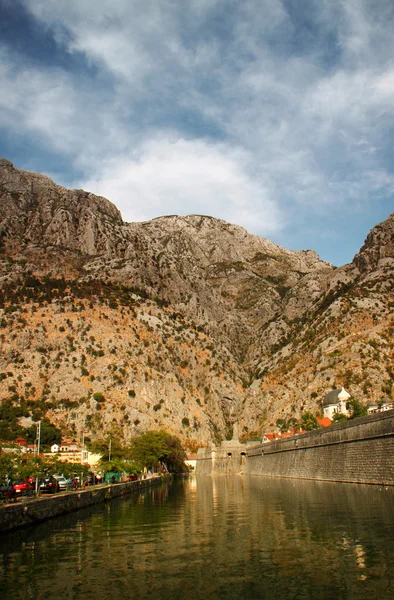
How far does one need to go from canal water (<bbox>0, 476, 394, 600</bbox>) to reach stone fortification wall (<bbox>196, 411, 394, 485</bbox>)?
29.0ft

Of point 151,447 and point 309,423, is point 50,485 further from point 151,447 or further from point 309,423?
point 309,423

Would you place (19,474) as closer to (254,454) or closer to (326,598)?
(326,598)

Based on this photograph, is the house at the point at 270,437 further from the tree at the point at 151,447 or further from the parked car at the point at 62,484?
the parked car at the point at 62,484

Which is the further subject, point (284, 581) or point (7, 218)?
point (7, 218)

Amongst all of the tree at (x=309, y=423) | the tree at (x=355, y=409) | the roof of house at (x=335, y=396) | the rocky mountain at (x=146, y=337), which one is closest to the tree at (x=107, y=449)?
the rocky mountain at (x=146, y=337)

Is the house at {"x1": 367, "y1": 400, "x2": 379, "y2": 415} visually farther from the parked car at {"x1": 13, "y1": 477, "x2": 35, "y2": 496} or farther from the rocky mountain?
the parked car at {"x1": 13, "y1": 477, "x2": 35, "y2": 496}

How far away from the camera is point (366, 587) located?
13758mm

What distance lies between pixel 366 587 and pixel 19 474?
31.6 m

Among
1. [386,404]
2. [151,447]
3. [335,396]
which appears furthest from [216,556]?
[335,396]

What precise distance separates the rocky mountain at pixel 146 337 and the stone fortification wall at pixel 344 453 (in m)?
48.4

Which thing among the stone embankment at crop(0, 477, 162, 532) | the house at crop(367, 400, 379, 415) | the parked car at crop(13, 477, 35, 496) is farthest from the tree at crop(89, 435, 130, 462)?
the house at crop(367, 400, 379, 415)

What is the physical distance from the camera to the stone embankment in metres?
29.6

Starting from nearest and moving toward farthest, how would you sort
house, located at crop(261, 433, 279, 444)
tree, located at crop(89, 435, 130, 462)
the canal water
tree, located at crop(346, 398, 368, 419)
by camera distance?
the canal water < tree, located at crop(89, 435, 130, 462) < tree, located at crop(346, 398, 368, 419) < house, located at crop(261, 433, 279, 444)

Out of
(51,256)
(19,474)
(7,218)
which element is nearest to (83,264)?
(51,256)
